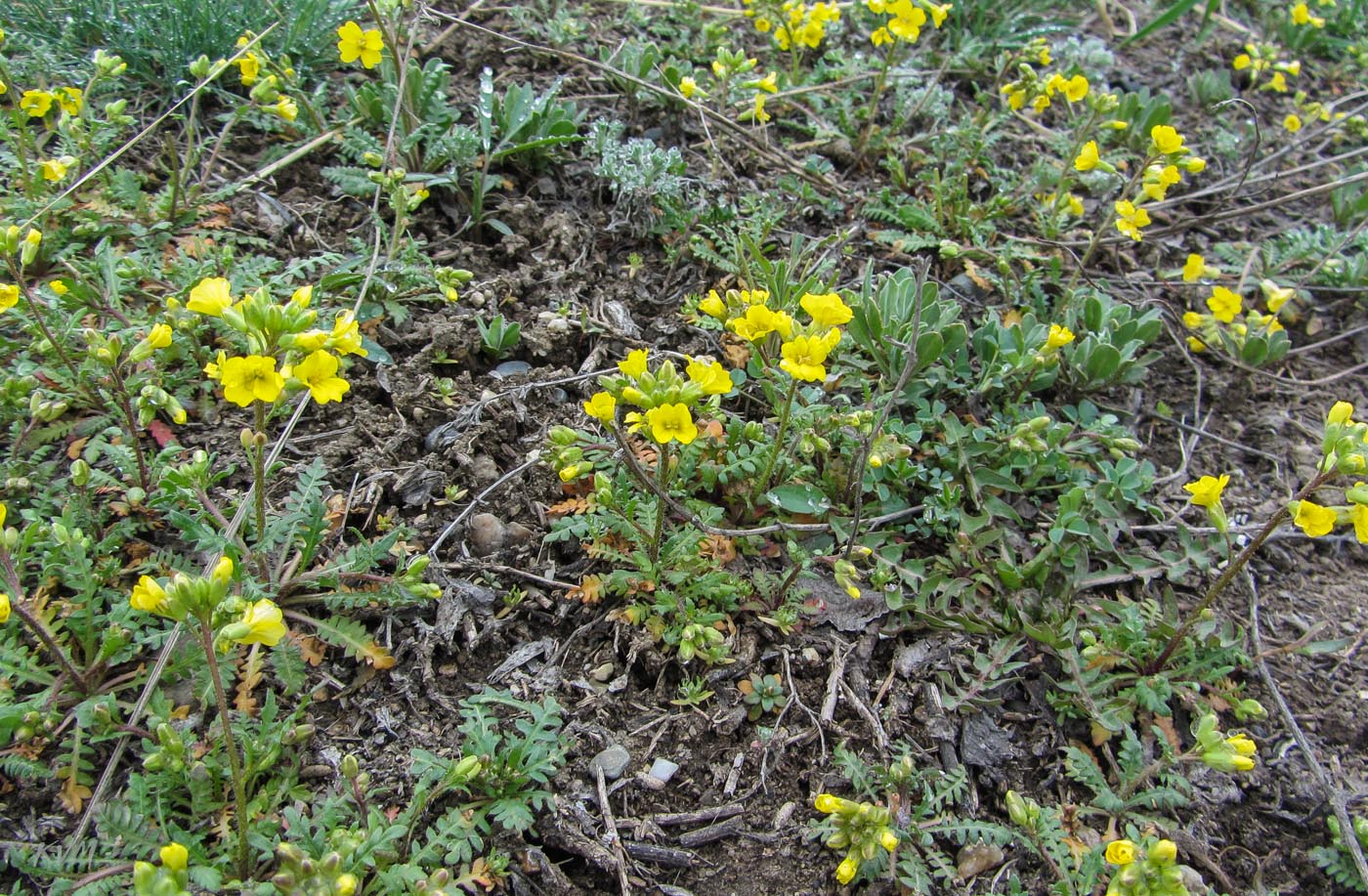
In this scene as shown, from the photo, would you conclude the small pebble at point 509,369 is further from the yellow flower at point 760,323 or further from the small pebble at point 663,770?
the small pebble at point 663,770

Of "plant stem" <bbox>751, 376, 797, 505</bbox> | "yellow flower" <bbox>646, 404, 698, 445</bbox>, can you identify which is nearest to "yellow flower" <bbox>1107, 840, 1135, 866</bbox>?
"plant stem" <bbox>751, 376, 797, 505</bbox>

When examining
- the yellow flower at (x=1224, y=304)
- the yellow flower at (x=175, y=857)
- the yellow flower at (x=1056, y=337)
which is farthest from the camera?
the yellow flower at (x=1224, y=304)

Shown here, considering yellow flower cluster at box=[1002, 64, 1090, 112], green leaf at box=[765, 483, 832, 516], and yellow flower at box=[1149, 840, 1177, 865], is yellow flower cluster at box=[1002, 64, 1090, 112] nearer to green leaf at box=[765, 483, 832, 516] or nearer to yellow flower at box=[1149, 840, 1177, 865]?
green leaf at box=[765, 483, 832, 516]

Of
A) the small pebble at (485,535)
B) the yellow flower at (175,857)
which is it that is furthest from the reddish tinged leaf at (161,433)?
the yellow flower at (175,857)

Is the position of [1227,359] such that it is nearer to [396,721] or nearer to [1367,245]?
[1367,245]

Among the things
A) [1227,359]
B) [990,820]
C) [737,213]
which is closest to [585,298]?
[737,213]
